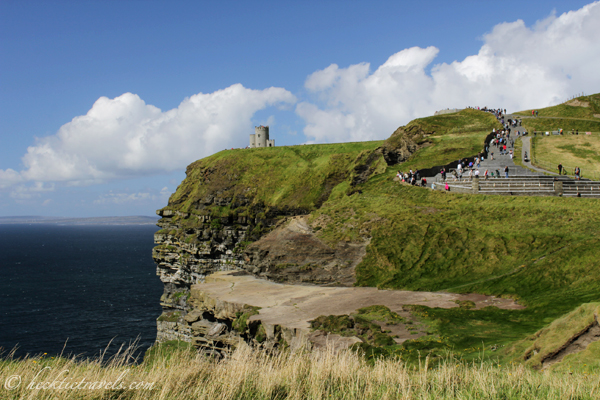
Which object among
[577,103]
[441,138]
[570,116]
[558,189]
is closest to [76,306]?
[441,138]

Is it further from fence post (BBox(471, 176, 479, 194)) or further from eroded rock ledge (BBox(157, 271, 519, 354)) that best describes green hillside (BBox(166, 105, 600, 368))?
eroded rock ledge (BBox(157, 271, 519, 354))

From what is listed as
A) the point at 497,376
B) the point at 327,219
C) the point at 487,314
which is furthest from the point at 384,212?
the point at 497,376

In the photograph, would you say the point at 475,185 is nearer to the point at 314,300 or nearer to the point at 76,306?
the point at 314,300

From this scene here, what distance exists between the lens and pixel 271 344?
2097 centimetres

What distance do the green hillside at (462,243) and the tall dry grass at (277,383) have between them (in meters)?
5.31

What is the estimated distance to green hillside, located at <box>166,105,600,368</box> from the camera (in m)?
19.0

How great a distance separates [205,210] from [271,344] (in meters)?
Answer: 47.6

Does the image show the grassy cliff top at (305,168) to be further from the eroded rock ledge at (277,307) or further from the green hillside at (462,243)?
the eroded rock ledge at (277,307)

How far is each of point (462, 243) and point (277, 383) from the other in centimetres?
2547

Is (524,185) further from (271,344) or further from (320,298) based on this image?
(271,344)

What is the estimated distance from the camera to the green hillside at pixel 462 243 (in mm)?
19047

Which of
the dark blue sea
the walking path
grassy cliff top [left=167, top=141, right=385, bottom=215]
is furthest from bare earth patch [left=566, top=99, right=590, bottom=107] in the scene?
the dark blue sea

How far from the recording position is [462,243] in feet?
101

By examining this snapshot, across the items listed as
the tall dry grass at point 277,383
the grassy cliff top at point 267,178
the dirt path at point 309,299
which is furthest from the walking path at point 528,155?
the tall dry grass at point 277,383
